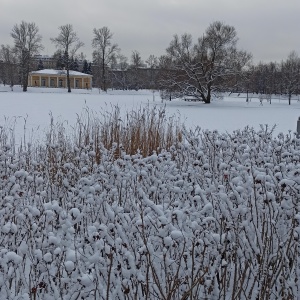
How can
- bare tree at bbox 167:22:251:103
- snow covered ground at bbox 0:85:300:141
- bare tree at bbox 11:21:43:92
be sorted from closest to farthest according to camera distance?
1. snow covered ground at bbox 0:85:300:141
2. bare tree at bbox 167:22:251:103
3. bare tree at bbox 11:21:43:92

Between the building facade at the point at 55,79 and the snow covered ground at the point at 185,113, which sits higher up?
the building facade at the point at 55,79

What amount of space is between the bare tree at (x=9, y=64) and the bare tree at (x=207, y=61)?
32.6 meters

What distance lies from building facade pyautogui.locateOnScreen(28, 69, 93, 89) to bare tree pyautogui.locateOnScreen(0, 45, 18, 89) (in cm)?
477

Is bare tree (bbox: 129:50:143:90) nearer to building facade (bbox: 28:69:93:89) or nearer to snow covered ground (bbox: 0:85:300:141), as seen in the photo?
building facade (bbox: 28:69:93:89)

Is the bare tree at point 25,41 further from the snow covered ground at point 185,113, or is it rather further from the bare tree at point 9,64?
the snow covered ground at point 185,113

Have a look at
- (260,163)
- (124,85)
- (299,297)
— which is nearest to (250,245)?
(299,297)

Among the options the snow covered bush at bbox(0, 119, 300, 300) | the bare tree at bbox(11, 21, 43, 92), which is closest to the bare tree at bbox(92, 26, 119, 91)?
the bare tree at bbox(11, 21, 43, 92)

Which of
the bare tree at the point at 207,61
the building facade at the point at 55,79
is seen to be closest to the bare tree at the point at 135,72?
the building facade at the point at 55,79

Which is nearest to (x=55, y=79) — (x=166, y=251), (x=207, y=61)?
(x=207, y=61)

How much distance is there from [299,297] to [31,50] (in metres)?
60.4

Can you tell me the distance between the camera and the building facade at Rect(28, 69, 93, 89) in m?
72.4

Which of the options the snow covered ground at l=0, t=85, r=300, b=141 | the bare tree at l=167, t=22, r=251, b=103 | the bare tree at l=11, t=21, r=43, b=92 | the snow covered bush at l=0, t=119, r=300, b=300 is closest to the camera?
the snow covered bush at l=0, t=119, r=300, b=300

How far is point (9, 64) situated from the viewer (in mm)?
63312

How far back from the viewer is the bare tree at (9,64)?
62112 mm
